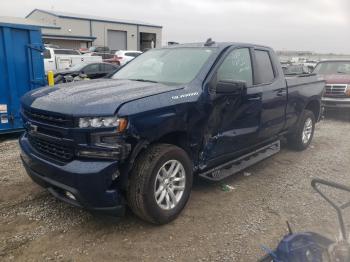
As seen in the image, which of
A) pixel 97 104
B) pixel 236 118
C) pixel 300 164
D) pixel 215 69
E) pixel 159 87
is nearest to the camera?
pixel 97 104

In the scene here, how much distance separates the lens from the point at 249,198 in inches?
171

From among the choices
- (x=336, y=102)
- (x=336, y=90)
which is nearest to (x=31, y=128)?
(x=336, y=102)

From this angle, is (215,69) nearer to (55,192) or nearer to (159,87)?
(159,87)

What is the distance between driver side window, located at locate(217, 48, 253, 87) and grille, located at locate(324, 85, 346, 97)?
257 inches

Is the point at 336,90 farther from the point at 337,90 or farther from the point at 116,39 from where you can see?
the point at 116,39

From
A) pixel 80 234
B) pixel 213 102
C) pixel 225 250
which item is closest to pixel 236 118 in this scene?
pixel 213 102

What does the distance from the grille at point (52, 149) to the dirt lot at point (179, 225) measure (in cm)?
76

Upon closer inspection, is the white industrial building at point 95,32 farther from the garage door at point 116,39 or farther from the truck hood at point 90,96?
the truck hood at point 90,96

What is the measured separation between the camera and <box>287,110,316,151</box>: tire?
20.5 feet

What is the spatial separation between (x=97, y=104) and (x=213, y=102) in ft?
4.59

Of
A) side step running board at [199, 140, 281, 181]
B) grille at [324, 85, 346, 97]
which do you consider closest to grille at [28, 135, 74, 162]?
side step running board at [199, 140, 281, 181]

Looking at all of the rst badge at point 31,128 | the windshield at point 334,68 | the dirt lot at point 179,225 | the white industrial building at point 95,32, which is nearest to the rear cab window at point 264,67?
the dirt lot at point 179,225

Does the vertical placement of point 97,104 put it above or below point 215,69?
below

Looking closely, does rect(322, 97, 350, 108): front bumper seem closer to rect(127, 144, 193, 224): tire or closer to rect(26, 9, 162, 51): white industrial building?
rect(127, 144, 193, 224): tire
